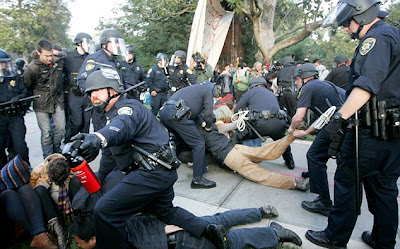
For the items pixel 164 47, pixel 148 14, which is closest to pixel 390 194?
pixel 148 14

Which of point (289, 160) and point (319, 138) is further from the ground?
point (319, 138)

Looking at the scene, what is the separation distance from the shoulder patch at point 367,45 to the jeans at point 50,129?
4.29 metres

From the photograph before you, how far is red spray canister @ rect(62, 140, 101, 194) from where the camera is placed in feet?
5.73

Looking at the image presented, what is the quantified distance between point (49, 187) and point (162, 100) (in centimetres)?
526

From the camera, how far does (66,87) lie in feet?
16.1

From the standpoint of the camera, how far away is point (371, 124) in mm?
2111

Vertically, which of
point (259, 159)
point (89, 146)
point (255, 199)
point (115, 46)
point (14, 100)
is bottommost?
point (255, 199)

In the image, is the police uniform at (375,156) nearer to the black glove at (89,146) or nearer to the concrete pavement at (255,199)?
the concrete pavement at (255,199)

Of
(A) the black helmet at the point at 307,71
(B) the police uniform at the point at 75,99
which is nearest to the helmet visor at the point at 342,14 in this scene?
(A) the black helmet at the point at 307,71

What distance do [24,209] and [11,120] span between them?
2.09 m

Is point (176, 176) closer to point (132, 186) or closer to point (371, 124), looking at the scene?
point (132, 186)

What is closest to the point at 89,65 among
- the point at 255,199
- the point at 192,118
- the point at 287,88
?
the point at 192,118

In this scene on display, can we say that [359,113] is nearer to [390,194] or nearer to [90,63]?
[390,194]

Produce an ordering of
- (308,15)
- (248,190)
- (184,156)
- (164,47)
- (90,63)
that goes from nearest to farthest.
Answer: (248,190) < (90,63) < (184,156) < (308,15) < (164,47)
